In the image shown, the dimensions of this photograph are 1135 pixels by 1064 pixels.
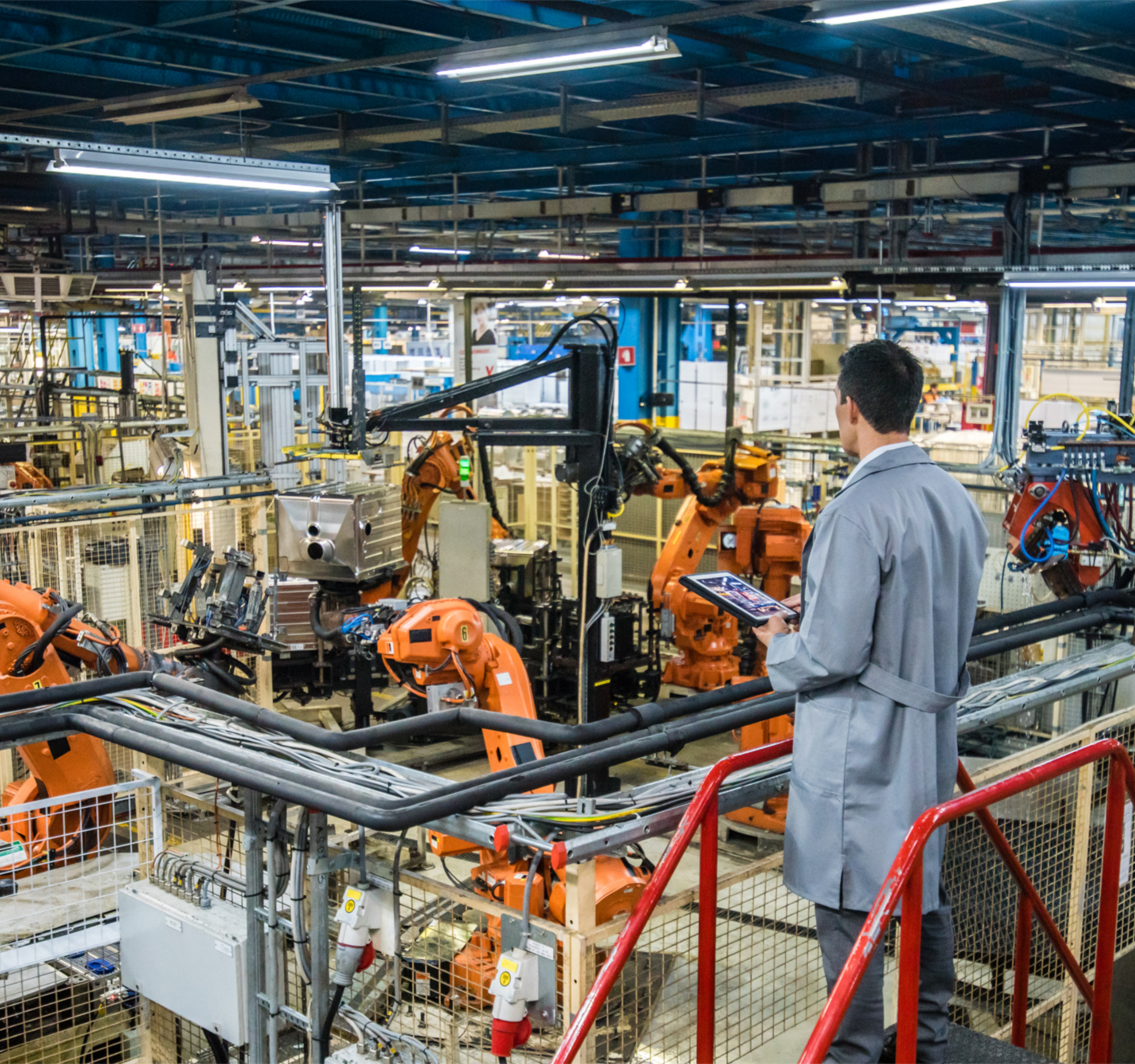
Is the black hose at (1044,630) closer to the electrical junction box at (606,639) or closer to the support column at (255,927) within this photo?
the support column at (255,927)

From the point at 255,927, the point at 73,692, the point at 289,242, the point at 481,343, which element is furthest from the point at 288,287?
the point at 255,927

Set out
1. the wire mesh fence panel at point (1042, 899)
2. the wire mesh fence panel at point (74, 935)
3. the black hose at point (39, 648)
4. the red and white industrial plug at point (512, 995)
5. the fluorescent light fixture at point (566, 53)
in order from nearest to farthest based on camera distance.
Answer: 1. the red and white industrial plug at point (512, 995)
2. the wire mesh fence panel at point (74, 935)
3. the wire mesh fence panel at point (1042, 899)
4. the black hose at point (39, 648)
5. the fluorescent light fixture at point (566, 53)

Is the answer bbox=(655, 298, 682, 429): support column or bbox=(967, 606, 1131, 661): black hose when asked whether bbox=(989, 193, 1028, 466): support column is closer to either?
bbox=(967, 606, 1131, 661): black hose

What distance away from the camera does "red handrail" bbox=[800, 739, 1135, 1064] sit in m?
2.39

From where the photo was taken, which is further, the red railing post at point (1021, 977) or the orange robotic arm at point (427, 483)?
Answer: the orange robotic arm at point (427, 483)

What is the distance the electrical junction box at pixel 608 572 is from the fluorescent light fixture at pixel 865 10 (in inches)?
108

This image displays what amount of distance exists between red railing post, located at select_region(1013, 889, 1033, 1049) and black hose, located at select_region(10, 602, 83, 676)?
3.33m

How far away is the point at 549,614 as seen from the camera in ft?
32.8

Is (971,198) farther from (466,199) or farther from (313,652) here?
(313,652)

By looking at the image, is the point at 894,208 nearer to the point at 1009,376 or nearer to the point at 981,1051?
the point at 1009,376

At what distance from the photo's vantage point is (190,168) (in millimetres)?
6152

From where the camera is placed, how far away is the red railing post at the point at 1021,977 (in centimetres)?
352

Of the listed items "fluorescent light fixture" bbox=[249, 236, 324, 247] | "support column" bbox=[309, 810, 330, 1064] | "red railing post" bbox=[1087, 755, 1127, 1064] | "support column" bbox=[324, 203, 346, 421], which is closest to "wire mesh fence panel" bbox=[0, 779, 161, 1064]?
"support column" bbox=[309, 810, 330, 1064]

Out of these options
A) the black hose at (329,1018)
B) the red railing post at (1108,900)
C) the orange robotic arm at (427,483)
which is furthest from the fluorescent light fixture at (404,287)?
the black hose at (329,1018)
